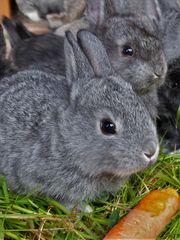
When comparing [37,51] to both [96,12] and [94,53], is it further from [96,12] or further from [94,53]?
[94,53]

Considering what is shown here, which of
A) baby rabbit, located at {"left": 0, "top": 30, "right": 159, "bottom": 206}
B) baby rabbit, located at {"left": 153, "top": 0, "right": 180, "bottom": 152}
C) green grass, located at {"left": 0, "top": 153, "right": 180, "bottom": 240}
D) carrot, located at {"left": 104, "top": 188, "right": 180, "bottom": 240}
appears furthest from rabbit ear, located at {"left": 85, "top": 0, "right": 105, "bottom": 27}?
carrot, located at {"left": 104, "top": 188, "right": 180, "bottom": 240}

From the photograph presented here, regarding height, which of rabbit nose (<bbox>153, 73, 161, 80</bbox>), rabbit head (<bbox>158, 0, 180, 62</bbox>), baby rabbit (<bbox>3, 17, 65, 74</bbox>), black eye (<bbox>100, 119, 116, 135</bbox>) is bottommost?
rabbit head (<bbox>158, 0, 180, 62</bbox>)

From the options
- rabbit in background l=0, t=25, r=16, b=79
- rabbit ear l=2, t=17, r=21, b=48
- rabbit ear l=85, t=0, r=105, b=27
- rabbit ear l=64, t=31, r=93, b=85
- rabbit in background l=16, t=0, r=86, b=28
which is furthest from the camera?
rabbit in background l=16, t=0, r=86, b=28

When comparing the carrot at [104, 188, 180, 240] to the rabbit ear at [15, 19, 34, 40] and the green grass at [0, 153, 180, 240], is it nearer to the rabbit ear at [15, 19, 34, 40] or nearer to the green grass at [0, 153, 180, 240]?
the green grass at [0, 153, 180, 240]

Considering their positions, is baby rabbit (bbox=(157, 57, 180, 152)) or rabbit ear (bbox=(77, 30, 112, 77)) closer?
rabbit ear (bbox=(77, 30, 112, 77))

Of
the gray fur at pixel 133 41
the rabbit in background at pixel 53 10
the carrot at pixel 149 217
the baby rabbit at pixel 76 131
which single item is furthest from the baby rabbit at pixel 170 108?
the rabbit in background at pixel 53 10

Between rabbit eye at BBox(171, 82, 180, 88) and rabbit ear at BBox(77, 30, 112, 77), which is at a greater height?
rabbit ear at BBox(77, 30, 112, 77)

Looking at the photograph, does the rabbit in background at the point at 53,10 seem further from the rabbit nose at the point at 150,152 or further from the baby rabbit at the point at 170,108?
the rabbit nose at the point at 150,152

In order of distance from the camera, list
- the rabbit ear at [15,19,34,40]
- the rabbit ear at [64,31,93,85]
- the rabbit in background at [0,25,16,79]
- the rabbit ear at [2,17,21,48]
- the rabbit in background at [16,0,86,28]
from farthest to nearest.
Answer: the rabbit in background at [16,0,86,28] → the rabbit ear at [15,19,34,40] → the rabbit ear at [2,17,21,48] → the rabbit in background at [0,25,16,79] → the rabbit ear at [64,31,93,85]
